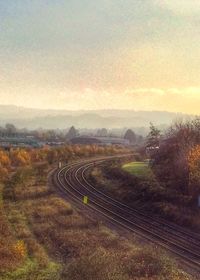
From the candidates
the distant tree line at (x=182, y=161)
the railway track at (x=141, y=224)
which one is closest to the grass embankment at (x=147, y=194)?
the distant tree line at (x=182, y=161)

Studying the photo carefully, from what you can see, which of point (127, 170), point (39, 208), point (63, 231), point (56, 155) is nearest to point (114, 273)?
point (63, 231)

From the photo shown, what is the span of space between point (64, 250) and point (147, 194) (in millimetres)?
19793

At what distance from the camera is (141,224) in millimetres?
35688

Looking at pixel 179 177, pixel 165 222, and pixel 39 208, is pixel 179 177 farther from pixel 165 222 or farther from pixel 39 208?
pixel 39 208

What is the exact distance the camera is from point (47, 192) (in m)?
50.6

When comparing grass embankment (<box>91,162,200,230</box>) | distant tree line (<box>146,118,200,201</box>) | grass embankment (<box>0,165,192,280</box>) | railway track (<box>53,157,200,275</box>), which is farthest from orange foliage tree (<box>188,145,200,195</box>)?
grass embankment (<box>0,165,192,280</box>)

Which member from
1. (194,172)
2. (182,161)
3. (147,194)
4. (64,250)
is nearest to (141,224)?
(194,172)

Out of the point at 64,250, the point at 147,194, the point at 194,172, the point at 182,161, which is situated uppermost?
the point at 182,161

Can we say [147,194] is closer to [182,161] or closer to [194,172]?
[182,161]

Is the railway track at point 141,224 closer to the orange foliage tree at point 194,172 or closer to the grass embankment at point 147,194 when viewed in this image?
the grass embankment at point 147,194

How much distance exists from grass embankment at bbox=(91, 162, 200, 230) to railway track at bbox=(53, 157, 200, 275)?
1305 millimetres

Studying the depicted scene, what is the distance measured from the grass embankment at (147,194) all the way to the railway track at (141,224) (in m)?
1.31

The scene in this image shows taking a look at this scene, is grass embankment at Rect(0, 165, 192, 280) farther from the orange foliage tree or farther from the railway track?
the orange foliage tree

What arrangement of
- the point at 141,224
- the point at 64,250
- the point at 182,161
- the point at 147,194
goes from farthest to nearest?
the point at 147,194 < the point at 182,161 < the point at 141,224 < the point at 64,250
